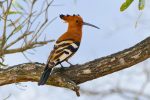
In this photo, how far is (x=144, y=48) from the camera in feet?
11.6

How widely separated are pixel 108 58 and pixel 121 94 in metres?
3.30

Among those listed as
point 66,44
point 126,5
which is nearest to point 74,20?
point 66,44

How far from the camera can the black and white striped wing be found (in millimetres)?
3352

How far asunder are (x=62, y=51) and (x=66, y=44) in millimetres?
79

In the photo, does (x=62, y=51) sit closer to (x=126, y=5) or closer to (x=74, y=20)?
(x=74, y=20)

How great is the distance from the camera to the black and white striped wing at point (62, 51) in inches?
132

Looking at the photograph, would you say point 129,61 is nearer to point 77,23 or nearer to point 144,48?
point 144,48

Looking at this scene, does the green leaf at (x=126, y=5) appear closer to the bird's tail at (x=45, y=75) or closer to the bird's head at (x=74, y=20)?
the bird's head at (x=74, y=20)

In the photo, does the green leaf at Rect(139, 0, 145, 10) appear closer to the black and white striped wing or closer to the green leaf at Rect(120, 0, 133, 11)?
the green leaf at Rect(120, 0, 133, 11)

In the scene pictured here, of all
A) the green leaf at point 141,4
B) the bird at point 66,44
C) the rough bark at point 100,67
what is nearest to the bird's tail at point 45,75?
the bird at point 66,44

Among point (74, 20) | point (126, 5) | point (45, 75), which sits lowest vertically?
point (45, 75)

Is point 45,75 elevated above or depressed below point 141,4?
below

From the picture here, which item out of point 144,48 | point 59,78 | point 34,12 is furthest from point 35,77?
point 144,48

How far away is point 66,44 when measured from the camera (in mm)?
3461
